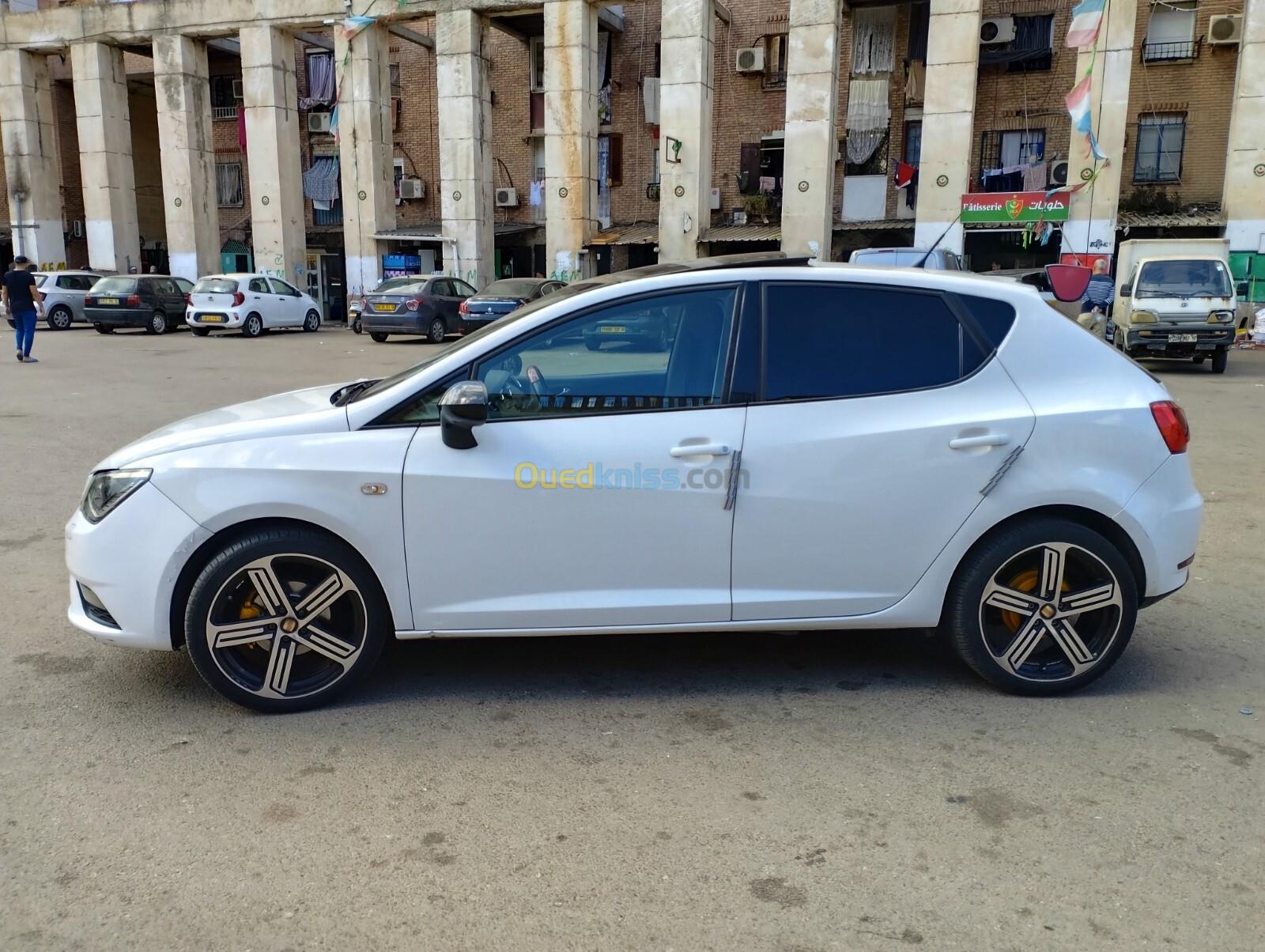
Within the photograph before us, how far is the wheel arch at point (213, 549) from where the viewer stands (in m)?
Answer: 3.84

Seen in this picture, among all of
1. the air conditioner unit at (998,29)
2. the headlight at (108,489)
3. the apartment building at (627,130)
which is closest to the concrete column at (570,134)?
the apartment building at (627,130)

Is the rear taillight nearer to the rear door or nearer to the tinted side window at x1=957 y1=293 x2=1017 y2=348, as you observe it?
the rear door

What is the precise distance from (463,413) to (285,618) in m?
1.06

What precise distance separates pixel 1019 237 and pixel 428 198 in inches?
824

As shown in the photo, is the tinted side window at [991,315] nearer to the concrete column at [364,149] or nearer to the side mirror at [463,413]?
the side mirror at [463,413]

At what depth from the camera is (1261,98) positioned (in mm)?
25172

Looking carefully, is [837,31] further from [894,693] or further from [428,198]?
[894,693]

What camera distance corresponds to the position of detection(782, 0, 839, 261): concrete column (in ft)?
89.2

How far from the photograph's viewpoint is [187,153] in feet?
112

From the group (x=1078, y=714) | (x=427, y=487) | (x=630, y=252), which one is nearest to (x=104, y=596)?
(x=427, y=487)

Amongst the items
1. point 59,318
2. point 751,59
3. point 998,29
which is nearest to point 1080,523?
point 998,29

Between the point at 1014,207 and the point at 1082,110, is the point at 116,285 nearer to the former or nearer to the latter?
the point at 1014,207

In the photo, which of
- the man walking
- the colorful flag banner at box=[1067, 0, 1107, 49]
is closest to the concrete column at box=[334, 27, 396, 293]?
the man walking

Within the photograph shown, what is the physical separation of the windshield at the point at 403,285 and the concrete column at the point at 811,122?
10.3 meters
